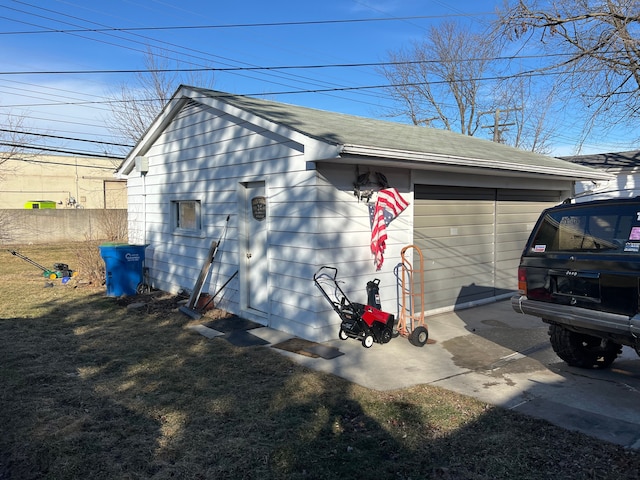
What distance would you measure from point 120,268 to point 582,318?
A: 8547 mm

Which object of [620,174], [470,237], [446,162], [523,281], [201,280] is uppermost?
[620,174]

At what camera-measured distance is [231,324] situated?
7.55 m

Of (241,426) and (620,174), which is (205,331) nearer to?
(241,426)

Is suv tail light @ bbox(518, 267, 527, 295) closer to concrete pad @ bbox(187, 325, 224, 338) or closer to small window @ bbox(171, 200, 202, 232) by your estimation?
concrete pad @ bbox(187, 325, 224, 338)

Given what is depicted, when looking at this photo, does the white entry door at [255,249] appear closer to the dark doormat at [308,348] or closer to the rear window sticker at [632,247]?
the dark doormat at [308,348]

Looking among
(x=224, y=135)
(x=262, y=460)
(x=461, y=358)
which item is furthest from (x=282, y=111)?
(x=262, y=460)

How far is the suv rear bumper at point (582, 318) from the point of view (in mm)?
3984

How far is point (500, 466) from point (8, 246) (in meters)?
24.1

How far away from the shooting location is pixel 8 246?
21.8 meters

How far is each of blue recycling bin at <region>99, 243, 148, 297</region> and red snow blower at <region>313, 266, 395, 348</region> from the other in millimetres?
5348

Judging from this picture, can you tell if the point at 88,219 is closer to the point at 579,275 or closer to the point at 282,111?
the point at 282,111

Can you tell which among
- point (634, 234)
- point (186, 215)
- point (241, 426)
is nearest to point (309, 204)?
point (241, 426)

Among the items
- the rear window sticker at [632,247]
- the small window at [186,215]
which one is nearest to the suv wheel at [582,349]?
the rear window sticker at [632,247]

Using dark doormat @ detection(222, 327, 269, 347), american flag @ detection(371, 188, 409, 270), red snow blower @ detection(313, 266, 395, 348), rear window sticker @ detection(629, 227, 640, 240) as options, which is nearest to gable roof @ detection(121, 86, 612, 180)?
american flag @ detection(371, 188, 409, 270)
